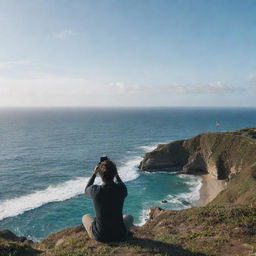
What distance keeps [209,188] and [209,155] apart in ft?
42.3

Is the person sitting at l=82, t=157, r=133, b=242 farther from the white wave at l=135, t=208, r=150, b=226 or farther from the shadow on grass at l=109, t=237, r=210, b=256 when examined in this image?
the white wave at l=135, t=208, r=150, b=226

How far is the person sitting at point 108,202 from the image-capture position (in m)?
7.53

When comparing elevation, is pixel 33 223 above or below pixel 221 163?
below

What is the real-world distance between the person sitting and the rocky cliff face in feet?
169

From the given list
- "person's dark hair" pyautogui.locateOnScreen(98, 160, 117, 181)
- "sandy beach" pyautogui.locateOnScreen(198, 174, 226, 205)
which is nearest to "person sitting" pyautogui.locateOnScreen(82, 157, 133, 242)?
"person's dark hair" pyautogui.locateOnScreen(98, 160, 117, 181)

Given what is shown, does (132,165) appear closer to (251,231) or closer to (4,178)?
(4,178)

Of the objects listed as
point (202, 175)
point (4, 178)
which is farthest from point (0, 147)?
point (202, 175)

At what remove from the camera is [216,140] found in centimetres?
6869

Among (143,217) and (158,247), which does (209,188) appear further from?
(158,247)

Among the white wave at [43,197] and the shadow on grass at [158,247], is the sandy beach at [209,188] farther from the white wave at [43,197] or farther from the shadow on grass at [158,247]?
the shadow on grass at [158,247]

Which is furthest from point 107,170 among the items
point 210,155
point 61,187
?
point 210,155

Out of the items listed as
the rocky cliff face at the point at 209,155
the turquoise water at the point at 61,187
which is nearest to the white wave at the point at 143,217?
the turquoise water at the point at 61,187

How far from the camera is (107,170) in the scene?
744 cm

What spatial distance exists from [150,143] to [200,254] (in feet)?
331
